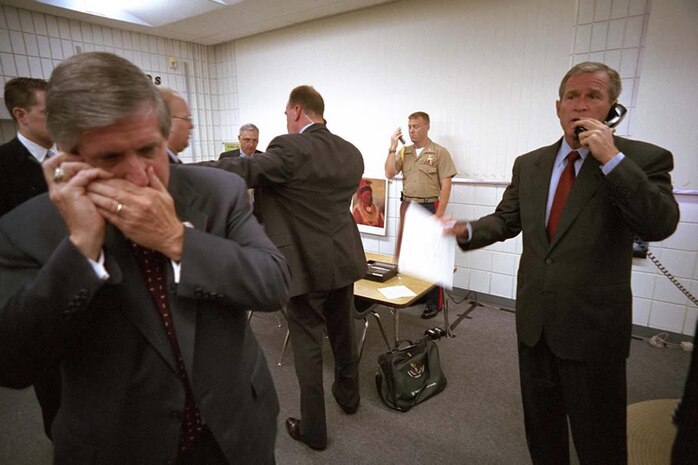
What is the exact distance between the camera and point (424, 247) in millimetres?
1600

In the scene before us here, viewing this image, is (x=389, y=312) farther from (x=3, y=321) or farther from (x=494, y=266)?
(x=3, y=321)

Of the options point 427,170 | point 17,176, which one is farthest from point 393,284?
point 17,176

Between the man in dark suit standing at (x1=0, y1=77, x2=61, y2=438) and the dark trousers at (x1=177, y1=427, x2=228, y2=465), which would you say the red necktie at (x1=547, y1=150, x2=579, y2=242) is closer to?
the dark trousers at (x1=177, y1=427, x2=228, y2=465)

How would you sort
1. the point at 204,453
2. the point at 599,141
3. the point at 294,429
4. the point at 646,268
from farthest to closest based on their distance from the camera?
the point at 646,268 → the point at 294,429 → the point at 599,141 → the point at 204,453

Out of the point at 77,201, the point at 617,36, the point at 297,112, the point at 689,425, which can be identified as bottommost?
the point at 689,425

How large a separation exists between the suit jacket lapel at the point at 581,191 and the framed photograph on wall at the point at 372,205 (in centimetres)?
315

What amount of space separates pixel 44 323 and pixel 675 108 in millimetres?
3927

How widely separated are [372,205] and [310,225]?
2.69m

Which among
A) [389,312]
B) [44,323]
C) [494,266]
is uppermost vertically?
[44,323]

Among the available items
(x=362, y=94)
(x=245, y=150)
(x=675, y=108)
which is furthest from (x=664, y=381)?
(x=245, y=150)

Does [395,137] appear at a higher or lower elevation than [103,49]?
lower

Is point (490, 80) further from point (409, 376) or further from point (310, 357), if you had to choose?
point (310, 357)

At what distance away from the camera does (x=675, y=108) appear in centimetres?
293

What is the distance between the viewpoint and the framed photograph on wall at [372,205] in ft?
15.2
